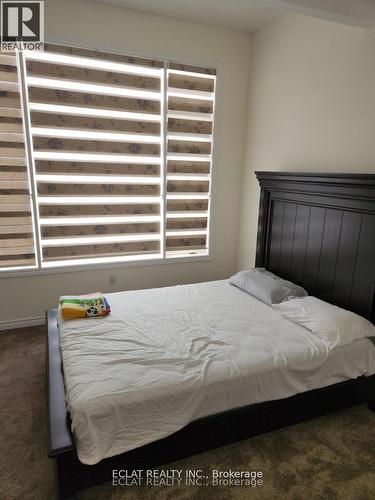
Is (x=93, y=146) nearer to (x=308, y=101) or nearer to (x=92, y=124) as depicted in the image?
(x=92, y=124)

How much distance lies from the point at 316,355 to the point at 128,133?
2565 mm

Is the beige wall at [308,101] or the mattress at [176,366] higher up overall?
the beige wall at [308,101]

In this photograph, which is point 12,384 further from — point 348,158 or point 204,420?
point 348,158

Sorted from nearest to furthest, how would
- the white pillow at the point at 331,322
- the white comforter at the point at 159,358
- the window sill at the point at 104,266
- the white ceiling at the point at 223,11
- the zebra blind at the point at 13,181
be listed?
the white comforter at the point at 159,358 < the white pillow at the point at 331,322 < the white ceiling at the point at 223,11 < the zebra blind at the point at 13,181 < the window sill at the point at 104,266

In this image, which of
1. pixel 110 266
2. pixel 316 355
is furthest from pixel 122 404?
pixel 110 266

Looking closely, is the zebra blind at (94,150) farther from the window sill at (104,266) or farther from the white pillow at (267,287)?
the white pillow at (267,287)

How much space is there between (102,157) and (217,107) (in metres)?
1.34

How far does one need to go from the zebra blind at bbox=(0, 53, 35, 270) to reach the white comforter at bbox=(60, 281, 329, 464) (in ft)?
3.79

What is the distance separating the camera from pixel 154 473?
1604mm

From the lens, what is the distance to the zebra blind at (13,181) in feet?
8.81

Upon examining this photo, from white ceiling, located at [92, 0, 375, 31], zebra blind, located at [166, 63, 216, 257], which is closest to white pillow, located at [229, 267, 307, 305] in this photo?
zebra blind, located at [166, 63, 216, 257]

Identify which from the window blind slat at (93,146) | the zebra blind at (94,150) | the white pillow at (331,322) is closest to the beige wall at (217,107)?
the zebra blind at (94,150)

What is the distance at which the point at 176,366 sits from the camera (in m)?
1.68

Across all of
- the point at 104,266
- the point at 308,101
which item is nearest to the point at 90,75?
the point at 104,266
